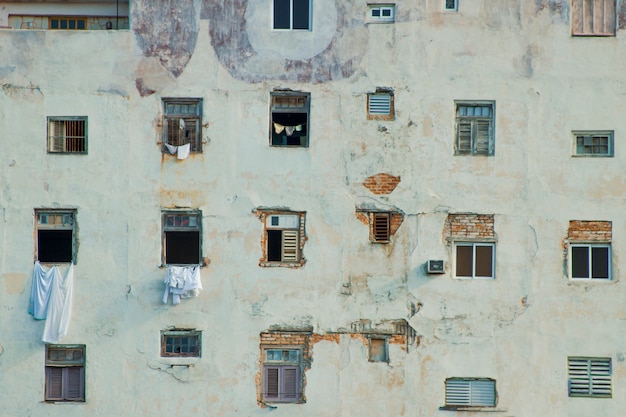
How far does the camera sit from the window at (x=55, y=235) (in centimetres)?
2331

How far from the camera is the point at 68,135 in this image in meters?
23.4

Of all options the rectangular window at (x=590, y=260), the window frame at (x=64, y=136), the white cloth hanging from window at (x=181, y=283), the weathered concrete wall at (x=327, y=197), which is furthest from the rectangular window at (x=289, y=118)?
the rectangular window at (x=590, y=260)

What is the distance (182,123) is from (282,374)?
5.85 m

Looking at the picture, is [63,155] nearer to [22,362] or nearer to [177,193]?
[177,193]

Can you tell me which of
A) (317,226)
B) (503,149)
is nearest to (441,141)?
(503,149)

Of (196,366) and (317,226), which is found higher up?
(317,226)

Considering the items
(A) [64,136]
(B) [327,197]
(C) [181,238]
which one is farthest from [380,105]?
→ (A) [64,136]

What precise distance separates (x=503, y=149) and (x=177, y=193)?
711cm

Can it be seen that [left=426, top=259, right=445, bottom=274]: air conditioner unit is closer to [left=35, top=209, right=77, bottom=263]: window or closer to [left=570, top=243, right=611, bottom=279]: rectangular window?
[left=570, top=243, right=611, bottom=279]: rectangular window

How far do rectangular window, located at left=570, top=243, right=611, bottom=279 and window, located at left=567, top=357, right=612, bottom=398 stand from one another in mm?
1799

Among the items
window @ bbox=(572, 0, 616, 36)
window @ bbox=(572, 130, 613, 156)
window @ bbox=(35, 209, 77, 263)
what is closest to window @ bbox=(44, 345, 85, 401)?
window @ bbox=(35, 209, 77, 263)

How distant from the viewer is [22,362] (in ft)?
75.8

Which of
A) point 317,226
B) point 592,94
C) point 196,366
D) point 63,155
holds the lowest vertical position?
point 196,366

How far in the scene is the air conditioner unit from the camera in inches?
907
